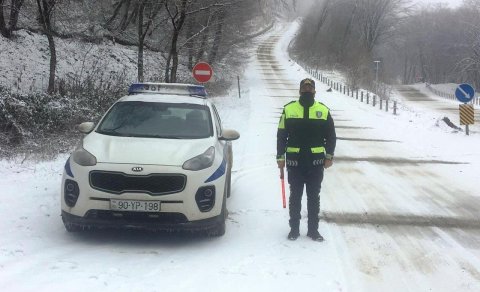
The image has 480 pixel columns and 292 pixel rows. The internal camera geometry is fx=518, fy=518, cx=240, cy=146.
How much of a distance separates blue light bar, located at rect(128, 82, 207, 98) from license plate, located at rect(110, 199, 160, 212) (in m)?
2.71

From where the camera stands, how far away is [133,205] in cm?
566

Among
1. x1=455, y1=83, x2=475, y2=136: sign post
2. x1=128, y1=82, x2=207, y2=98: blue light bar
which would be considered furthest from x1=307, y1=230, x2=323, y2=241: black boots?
x1=455, y1=83, x2=475, y2=136: sign post

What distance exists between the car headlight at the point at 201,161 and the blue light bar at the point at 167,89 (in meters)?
2.04

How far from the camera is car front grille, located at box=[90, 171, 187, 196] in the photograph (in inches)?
224

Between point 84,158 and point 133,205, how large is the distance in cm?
82

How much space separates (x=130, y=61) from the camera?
29.4 m

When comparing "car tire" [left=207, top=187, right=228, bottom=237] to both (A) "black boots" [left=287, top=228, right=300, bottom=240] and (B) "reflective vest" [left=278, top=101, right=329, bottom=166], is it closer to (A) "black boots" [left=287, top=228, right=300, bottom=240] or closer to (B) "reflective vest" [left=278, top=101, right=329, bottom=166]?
(A) "black boots" [left=287, top=228, right=300, bottom=240]

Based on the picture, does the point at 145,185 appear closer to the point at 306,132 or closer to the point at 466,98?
the point at 306,132

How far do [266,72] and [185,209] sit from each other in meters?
47.0

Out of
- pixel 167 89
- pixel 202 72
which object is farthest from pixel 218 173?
pixel 202 72

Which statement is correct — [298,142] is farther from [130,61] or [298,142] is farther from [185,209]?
[130,61]

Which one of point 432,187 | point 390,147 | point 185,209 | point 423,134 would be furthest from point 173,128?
point 423,134

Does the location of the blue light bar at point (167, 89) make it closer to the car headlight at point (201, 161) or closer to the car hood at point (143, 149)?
the car hood at point (143, 149)

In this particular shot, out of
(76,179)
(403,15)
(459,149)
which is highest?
(403,15)
